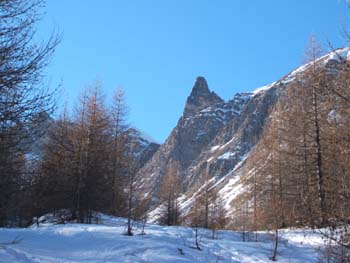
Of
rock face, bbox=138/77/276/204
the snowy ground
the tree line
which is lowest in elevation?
the snowy ground

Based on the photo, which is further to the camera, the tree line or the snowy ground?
the tree line

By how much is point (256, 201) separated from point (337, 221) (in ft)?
56.6

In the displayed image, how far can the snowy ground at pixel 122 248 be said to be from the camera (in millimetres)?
8523

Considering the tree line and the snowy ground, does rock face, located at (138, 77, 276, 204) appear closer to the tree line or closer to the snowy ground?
the tree line

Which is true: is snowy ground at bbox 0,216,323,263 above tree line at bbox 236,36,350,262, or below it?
below

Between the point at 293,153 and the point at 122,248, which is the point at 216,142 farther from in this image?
the point at 122,248

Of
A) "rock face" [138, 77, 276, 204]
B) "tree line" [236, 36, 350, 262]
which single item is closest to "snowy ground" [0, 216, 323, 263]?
"tree line" [236, 36, 350, 262]

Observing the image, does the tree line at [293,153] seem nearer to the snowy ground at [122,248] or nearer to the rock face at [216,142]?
the snowy ground at [122,248]

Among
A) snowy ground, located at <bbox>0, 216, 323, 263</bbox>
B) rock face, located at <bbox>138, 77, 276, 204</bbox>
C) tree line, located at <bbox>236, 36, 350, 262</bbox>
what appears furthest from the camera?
rock face, located at <bbox>138, 77, 276, 204</bbox>

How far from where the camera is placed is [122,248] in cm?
934

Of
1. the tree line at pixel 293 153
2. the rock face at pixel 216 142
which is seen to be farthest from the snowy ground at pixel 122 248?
the rock face at pixel 216 142

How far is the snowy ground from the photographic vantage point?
852cm

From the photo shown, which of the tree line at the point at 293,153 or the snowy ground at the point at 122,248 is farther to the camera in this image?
the tree line at the point at 293,153

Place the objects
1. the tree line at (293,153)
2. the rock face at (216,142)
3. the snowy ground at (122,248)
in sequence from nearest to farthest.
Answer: the snowy ground at (122,248) → the tree line at (293,153) → the rock face at (216,142)
